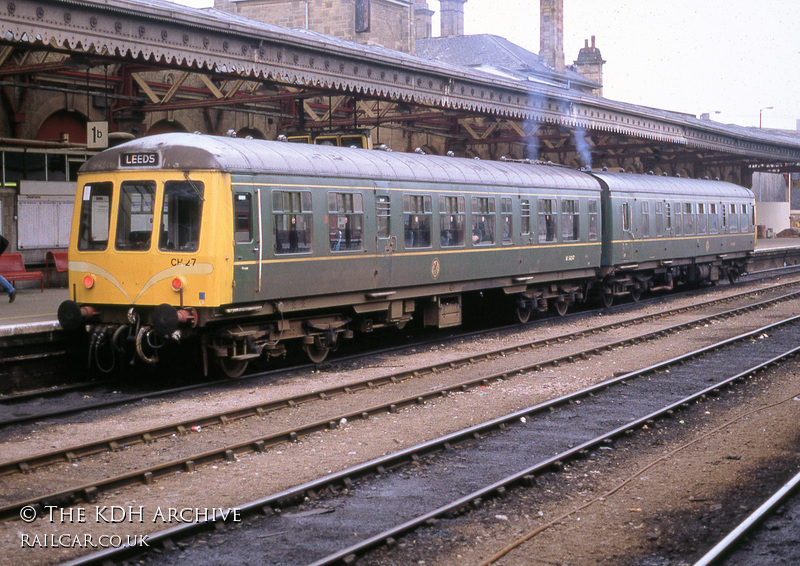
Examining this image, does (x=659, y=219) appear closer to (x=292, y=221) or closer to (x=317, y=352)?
(x=317, y=352)

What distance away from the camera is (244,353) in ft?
41.3

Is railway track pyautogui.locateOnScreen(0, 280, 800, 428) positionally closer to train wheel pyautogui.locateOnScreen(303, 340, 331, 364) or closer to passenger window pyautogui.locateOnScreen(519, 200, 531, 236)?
train wheel pyautogui.locateOnScreen(303, 340, 331, 364)

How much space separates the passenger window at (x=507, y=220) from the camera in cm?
1811

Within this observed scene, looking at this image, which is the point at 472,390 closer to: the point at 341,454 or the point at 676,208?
the point at 341,454

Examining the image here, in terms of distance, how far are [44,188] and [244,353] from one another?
8493 mm

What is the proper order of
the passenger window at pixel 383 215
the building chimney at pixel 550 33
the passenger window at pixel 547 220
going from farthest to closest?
the building chimney at pixel 550 33, the passenger window at pixel 547 220, the passenger window at pixel 383 215

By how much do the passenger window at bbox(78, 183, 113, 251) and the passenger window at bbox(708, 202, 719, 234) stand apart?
20.8 meters

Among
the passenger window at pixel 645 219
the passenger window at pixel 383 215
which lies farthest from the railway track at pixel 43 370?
the passenger window at pixel 645 219

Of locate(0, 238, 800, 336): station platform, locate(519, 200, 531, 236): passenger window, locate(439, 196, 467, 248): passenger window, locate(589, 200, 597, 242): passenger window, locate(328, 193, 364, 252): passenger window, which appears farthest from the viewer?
locate(589, 200, 597, 242): passenger window

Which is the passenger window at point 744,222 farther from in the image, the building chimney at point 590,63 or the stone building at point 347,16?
the building chimney at point 590,63

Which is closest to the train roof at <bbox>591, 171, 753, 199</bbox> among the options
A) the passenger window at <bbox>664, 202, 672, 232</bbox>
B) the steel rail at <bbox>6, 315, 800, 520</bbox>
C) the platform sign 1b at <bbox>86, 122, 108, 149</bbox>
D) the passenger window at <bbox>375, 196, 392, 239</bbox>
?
the passenger window at <bbox>664, 202, 672, 232</bbox>

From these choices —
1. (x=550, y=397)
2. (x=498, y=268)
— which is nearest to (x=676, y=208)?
(x=498, y=268)

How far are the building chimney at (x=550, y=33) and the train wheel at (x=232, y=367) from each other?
1899 inches

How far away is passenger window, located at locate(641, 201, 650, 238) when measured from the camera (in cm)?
2420
